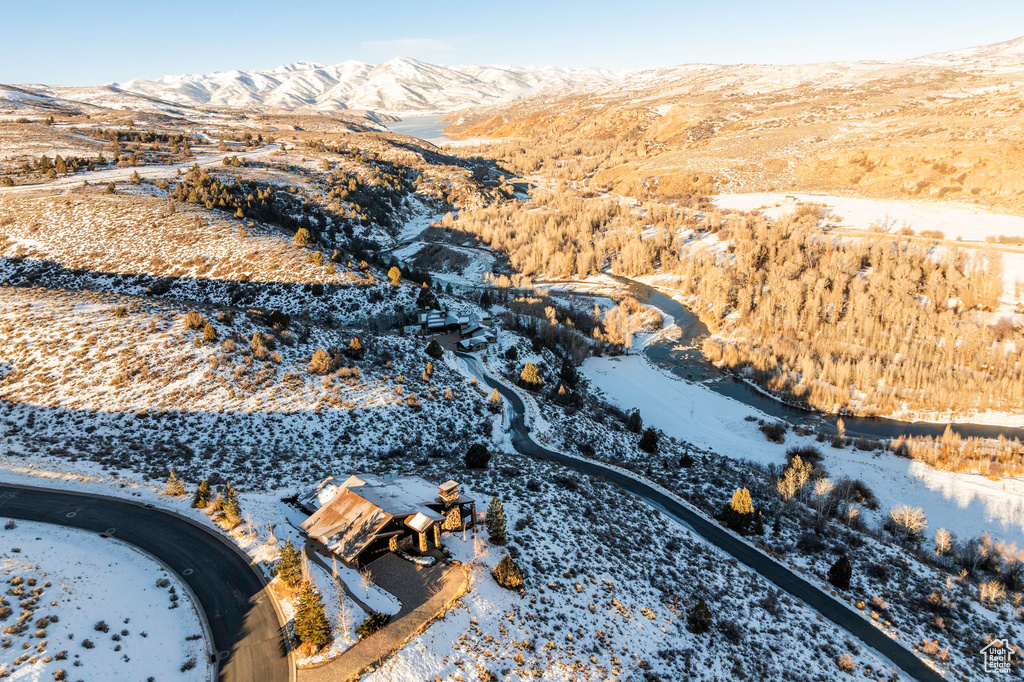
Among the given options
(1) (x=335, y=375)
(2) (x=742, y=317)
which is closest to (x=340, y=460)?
(1) (x=335, y=375)

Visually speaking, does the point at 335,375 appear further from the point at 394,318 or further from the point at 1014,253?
the point at 1014,253

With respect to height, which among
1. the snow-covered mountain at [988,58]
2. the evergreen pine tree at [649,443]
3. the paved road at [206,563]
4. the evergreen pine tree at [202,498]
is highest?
the snow-covered mountain at [988,58]

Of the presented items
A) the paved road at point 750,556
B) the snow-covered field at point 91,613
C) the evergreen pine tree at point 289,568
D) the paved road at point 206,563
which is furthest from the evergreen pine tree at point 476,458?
the snow-covered field at point 91,613

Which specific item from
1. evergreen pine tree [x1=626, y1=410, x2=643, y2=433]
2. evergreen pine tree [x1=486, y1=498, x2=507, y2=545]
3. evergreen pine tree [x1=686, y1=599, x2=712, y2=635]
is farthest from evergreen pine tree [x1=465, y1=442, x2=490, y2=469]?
evergreen pine tree [x1=626, y1=410, x2=643, y2=433]

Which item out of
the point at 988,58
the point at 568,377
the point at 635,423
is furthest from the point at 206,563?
the point at 988,58

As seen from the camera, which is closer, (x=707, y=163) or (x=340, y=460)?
(x=340, y=460)

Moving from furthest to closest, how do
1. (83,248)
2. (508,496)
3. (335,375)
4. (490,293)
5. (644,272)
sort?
(644,272) → (490,293) → (83,248) → (335,375) → (508,496)

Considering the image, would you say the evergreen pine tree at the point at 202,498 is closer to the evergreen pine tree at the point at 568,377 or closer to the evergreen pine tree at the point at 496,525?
the evergreen pine tree at the point at 496,525
